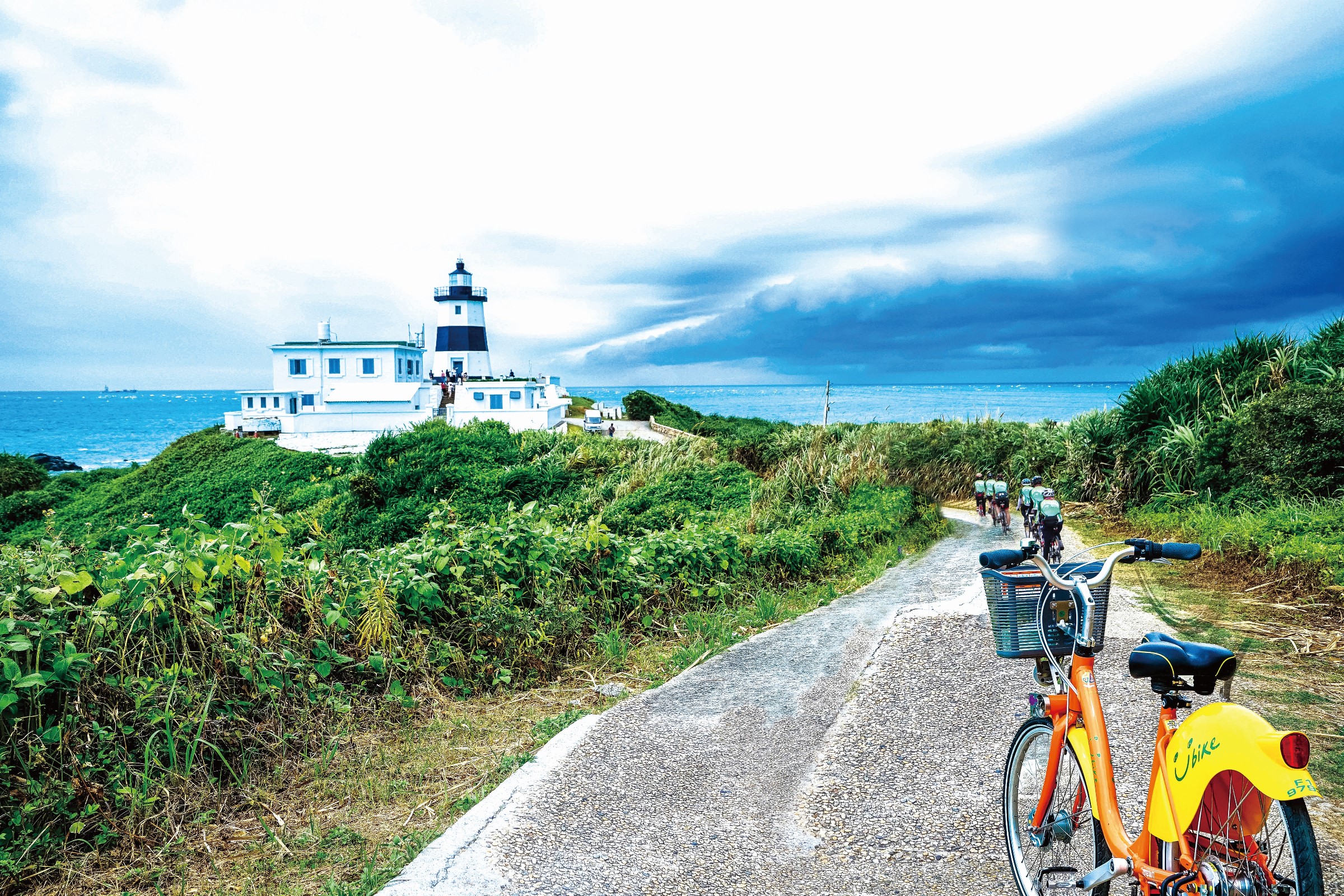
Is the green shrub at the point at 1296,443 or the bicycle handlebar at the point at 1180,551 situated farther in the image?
the green shrub at the point at 1296,443

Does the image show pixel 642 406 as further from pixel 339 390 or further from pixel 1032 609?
pixel 1032 609

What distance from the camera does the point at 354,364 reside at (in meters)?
44.1

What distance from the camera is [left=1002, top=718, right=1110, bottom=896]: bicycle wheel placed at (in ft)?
7.61

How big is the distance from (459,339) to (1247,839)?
58.9 metres

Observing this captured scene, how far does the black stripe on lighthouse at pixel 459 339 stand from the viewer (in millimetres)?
57531

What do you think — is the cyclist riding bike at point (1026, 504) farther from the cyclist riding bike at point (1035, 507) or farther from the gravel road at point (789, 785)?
the gravel road at point (789, 785)

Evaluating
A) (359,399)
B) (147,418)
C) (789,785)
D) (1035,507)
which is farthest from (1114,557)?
(147,418)

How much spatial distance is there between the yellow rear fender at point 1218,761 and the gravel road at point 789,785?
3.70 ft

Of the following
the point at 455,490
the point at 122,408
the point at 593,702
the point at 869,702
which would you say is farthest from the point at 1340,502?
the point at 122,408

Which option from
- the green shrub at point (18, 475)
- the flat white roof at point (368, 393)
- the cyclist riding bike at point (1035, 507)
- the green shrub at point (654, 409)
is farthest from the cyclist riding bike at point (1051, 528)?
the flat white roof at point (368, 393)

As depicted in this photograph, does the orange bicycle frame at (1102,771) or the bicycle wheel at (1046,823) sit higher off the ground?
the orange bicycle frame at (1102,771)

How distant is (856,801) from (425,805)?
1.84m

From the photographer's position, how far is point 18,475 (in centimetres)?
3303

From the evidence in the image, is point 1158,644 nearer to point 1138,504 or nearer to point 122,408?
point 1138,504
